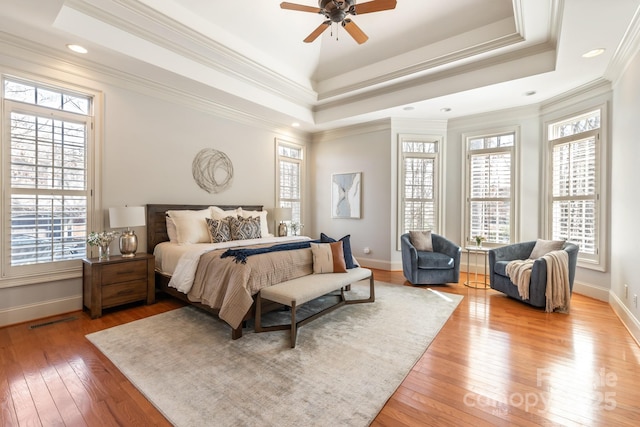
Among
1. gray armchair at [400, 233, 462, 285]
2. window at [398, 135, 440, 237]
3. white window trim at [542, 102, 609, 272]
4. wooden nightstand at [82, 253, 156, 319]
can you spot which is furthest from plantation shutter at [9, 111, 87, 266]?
white window trim at [542, 102, 609, 272]

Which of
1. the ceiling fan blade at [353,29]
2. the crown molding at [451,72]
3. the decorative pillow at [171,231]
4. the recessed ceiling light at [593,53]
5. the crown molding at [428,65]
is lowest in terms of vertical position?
the decorative pillow at [171,231]

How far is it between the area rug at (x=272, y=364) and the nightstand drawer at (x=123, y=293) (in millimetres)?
475

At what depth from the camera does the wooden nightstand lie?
10.5ft

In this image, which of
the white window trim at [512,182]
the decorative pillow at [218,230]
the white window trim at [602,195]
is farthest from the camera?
the white window trim at [512,182]

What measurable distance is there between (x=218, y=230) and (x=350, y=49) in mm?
3548

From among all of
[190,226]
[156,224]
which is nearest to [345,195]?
[190,226]

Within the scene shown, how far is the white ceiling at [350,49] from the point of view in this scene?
113 inches

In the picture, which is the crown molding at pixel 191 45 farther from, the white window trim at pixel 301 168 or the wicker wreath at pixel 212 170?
the wicker wreath at pixel 212 170

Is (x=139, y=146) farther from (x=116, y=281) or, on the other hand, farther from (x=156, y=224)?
(x=116, y=281)

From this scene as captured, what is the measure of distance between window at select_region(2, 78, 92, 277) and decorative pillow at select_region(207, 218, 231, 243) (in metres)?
1.43

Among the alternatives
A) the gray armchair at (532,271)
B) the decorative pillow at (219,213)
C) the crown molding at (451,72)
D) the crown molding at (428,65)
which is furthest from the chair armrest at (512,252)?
the decorative pillow at (219,213)

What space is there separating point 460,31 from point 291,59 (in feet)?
8.24

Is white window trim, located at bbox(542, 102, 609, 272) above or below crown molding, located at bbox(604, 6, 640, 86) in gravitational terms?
Answer: below

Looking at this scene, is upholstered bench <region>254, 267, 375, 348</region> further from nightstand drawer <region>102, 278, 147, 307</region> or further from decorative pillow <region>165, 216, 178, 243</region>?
decorative pillow <region>165, 216, 178, 243</region>
